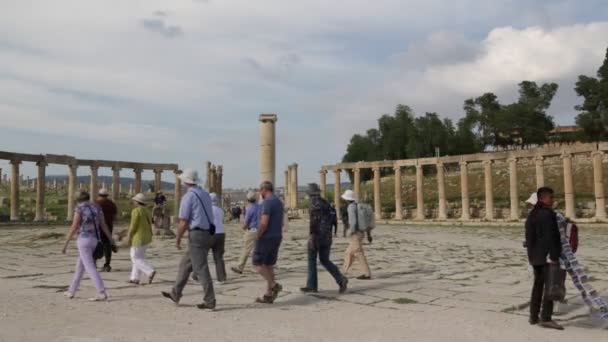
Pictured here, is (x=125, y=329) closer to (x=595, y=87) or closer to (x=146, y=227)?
(x=146, y=227)

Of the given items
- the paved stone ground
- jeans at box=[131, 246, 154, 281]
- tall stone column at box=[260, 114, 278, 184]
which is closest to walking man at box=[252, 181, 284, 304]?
the paved stone ground

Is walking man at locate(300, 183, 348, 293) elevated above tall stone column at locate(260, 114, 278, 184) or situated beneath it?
situated beneath

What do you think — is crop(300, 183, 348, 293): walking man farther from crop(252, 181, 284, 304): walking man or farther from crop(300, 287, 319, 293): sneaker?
crop(252, 181, 284, 304): walking man

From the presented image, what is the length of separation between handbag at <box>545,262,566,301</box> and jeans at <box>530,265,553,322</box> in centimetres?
7

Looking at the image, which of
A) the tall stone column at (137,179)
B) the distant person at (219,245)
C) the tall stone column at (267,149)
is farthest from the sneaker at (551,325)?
the tall stone column at (137,179)

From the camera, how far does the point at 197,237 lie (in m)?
7.91

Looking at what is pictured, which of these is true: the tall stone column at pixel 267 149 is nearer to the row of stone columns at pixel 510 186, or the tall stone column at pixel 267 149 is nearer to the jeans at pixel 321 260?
the jeans at pixel 321 260

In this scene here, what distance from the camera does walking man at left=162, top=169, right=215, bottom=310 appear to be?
7797 mm

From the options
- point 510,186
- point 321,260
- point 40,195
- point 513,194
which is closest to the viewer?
point 321,260

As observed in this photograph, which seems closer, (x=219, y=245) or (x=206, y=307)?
(x=206, y=307)

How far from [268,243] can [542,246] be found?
144 inches

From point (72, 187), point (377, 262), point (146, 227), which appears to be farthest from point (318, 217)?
point (72, 187)

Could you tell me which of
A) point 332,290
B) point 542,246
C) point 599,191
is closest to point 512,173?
point 599,191

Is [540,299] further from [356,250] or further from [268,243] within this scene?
[356,250]
